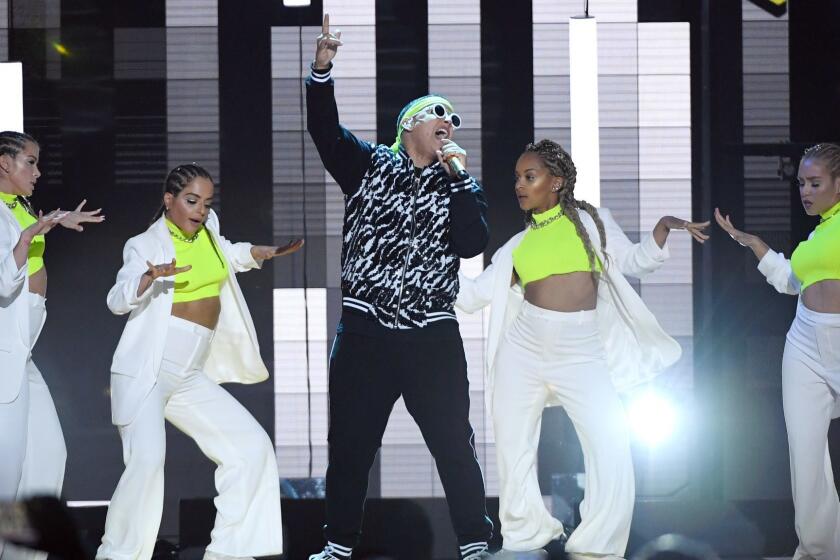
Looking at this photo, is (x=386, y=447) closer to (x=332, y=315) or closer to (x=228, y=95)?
(x=332, y=315)

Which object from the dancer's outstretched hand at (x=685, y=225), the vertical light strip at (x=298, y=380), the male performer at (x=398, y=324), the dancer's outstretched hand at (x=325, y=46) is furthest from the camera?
the vertical light strip at (x=298, y=380)

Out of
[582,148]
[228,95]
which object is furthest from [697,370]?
[228,95]

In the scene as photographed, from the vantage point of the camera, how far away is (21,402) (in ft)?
13.7

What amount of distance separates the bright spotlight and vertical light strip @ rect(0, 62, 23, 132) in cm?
325

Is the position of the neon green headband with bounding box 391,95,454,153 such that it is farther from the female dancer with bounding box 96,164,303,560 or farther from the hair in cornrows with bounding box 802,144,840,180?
the hair in cornrows with bounding box 802,144,840,180

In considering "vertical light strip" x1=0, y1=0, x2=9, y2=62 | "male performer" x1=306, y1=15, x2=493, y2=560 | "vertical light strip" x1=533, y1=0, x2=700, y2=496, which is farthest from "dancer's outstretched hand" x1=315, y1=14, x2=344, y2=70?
"vertical light strip" x1=0, y1=0, x2=9, y2=62

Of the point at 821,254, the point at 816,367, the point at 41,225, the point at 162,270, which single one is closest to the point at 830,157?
the point at 821,254

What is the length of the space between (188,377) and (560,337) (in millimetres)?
1540

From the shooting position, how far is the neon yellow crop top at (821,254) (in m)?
4.68

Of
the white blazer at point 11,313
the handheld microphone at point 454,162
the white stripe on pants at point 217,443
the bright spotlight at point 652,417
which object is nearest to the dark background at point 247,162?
the bright spotlight at point 652,417

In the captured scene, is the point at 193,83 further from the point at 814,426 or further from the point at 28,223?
the point at 814,426

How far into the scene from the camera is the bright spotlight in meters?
5.51

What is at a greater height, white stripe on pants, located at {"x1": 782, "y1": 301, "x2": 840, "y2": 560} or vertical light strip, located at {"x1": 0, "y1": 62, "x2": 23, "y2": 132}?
vertical light strip, located at {"x1": 0, "y1": 62, "x2": 23, "y2": 132}

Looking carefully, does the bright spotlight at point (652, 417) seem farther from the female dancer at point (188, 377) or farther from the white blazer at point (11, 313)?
the white blazer at point (11, 313)
